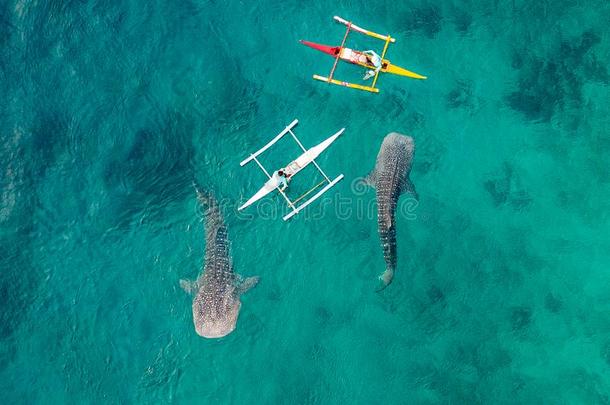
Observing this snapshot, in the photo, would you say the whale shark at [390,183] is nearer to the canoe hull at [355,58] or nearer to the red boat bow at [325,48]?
the canoe hull at [355,58]

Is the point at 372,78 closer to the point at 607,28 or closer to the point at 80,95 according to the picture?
the point at 607,28

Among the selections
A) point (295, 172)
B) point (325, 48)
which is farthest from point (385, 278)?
point (325, 48)

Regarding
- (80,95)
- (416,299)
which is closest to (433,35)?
(416,299)

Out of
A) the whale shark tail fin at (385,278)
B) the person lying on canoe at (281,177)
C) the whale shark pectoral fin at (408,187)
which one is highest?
the person lying on canoe at (281,177)

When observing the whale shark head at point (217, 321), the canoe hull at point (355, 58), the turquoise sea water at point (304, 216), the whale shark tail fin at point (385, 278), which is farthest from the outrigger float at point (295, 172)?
the whale shark tail fin at point (385, 278)

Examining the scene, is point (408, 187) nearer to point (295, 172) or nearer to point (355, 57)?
point (295, 172)

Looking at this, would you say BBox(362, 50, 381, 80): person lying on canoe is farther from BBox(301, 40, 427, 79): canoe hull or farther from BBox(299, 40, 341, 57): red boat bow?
BBox(299, 40, 341, 57): red boat bow
